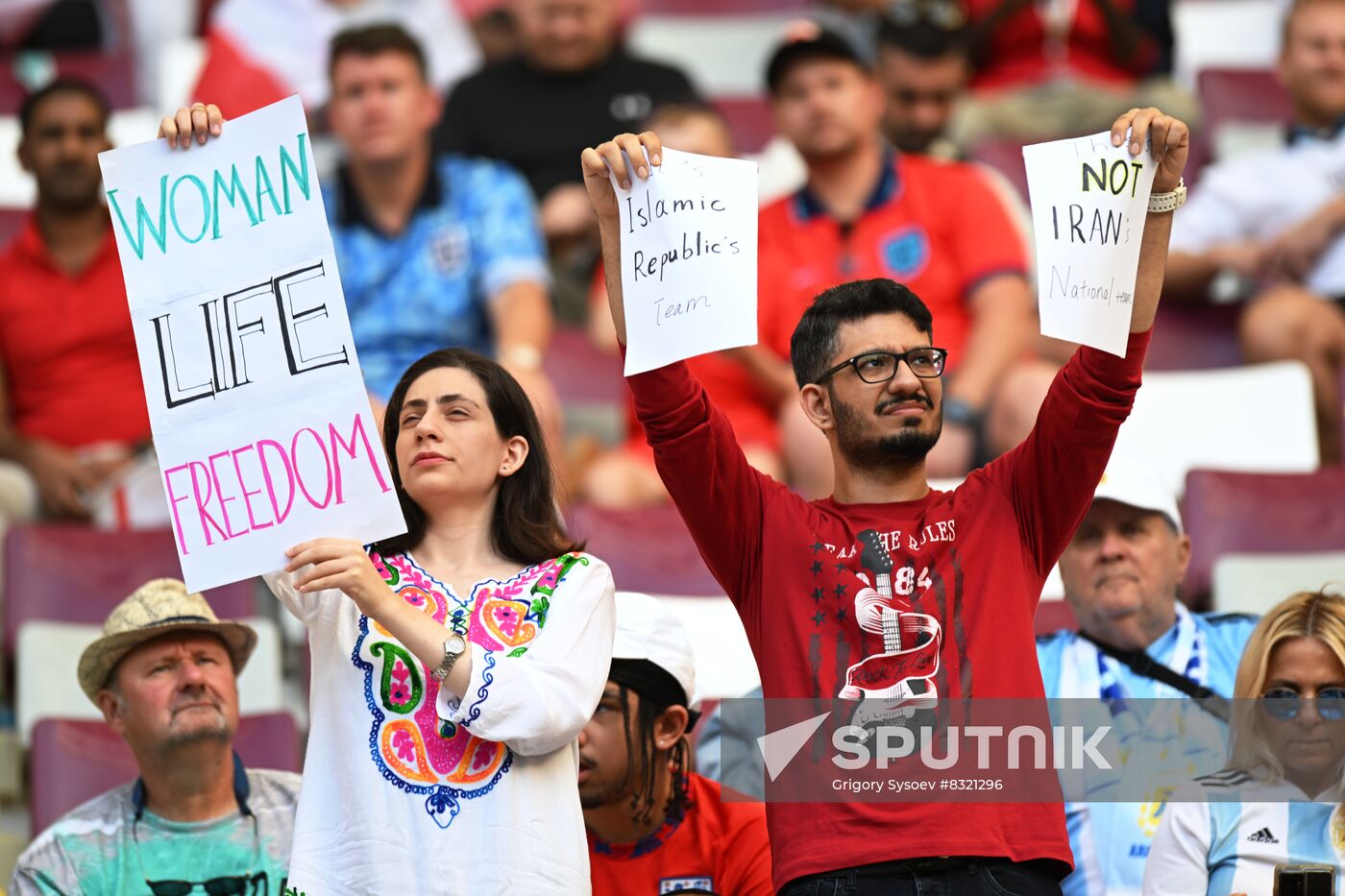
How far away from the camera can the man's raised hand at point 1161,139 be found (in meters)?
3.14

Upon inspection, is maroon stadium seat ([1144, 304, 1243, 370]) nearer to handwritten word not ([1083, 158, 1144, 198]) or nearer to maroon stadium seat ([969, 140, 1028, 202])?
maroon stadium seat ([969, 140, 1028, 202])

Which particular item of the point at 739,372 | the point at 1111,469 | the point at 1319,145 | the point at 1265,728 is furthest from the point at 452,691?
the point at 1319,145

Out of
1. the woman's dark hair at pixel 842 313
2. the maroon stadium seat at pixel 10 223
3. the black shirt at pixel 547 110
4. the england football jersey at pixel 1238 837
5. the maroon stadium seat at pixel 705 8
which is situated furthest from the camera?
the maroon stadium seat at pixel 705 8

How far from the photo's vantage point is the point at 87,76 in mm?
7469

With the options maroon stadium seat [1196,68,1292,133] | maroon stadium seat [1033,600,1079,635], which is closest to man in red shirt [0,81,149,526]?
maroon stadium seat [1033,600,1079,635]

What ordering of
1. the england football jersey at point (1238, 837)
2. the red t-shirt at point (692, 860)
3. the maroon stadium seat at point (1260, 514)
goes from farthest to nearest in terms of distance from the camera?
1. the maroon stadium seat at point (1260, 514)
2. the red t-shirt at point (692, 860)
3. the england football jersey at point (1238, 837)

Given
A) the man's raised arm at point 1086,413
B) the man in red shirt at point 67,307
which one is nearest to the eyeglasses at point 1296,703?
the man's raised arm at point 1086,413

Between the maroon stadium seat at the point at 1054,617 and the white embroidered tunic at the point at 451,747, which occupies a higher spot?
the maroon stadium seat at the point at 1054,617

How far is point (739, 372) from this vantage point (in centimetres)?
573

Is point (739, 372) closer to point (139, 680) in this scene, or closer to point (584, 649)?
point (139, 680)

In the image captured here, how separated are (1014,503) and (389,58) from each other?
10.4 feet

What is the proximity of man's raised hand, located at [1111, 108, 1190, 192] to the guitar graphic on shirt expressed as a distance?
77 cm

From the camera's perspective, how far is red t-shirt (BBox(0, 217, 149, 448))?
582cm

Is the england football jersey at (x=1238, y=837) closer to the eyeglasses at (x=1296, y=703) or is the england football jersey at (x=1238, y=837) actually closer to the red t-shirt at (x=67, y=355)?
the eyeglasses at (x=1296, y=703)
